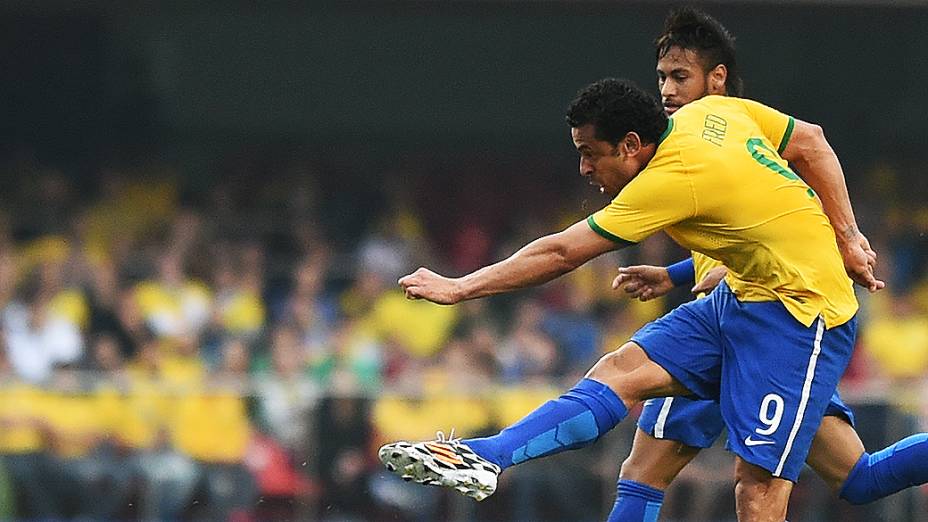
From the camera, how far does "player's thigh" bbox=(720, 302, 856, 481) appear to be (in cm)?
630

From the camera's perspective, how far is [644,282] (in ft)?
22.7

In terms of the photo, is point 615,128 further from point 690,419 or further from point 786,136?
point 690,419

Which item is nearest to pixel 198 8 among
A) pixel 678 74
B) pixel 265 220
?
pixel 265 220

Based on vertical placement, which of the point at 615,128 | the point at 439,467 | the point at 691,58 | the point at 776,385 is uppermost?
the point at 691,58

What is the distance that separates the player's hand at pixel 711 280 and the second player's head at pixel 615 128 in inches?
32.9

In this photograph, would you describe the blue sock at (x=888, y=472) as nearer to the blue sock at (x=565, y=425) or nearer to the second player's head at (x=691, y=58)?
the blue sock at (x=565, y=425)

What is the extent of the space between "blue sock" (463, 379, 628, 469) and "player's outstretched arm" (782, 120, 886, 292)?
102cm

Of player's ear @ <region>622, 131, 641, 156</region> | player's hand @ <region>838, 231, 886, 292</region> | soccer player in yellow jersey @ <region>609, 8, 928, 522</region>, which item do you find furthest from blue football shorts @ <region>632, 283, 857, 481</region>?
player's ear @ <region>622, 131, 641, 156</region>

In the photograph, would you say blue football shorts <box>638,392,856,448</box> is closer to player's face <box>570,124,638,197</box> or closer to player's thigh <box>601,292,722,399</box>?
player's thigh <box>601,292,722,399</box>

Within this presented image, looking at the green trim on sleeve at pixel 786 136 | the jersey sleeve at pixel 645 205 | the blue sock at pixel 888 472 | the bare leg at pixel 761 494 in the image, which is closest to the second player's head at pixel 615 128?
the jersey sleeve at pixel 645 205

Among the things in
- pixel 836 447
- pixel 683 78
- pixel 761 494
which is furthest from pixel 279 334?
pixel 761 494

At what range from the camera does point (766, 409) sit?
6293 millimetres

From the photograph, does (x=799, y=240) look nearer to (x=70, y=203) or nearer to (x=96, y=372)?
(x=96, y=372)

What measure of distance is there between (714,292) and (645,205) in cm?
82
